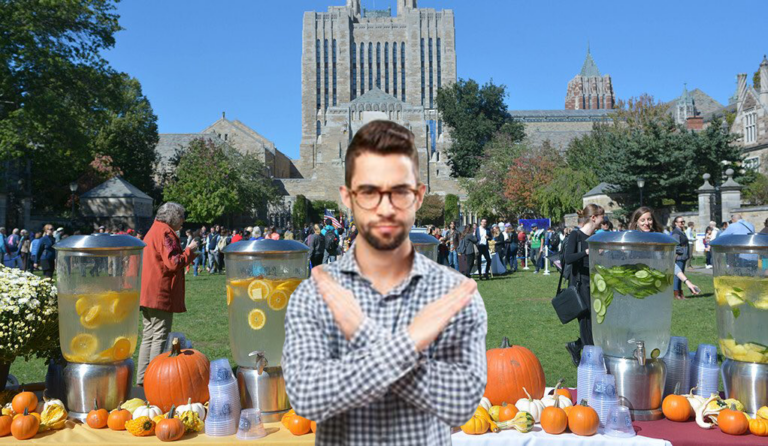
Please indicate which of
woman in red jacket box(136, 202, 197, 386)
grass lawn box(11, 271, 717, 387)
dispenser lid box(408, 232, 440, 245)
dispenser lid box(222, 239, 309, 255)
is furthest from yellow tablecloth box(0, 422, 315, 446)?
grass lawn box(11, 271, 717, 387)

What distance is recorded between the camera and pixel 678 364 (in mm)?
4324

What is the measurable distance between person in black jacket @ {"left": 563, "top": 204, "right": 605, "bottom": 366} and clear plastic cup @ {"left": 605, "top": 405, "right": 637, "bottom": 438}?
2771 millimetres

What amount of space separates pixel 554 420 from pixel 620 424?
1.25 feet

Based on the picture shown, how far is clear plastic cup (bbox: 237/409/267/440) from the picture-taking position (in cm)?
369

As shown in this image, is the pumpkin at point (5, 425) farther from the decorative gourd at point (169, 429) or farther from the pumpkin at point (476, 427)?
the pumpkin at point (476, 427)

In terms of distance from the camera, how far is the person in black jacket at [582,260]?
6469 millimetres

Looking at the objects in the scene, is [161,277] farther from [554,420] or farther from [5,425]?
[554,420]

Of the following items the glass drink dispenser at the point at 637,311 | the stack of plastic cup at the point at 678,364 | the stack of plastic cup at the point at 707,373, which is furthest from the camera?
the stack of plastic cup at the point at 678,364

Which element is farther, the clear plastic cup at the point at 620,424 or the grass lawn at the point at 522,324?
the grass lawn at the point at 522,324

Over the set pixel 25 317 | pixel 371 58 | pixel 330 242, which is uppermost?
pixel 371 58

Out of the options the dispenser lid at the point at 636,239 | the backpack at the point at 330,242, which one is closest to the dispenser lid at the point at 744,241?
the dispenser lid at the point at 636,239

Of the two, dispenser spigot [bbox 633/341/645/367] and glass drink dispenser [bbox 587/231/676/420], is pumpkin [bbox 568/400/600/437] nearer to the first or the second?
glass drink dispenser [bbox 587/231/676/420]

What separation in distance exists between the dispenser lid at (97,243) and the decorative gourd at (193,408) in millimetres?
1112

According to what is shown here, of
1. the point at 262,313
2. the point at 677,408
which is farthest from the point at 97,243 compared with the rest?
the point at 677,408
